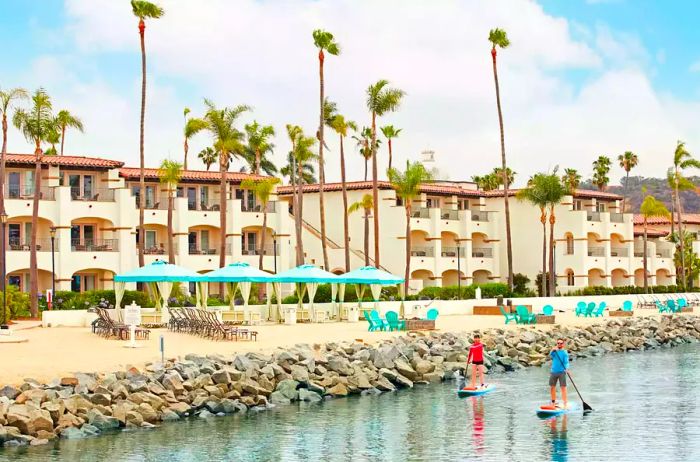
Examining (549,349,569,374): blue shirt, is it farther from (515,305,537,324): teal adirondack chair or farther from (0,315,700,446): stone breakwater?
(515,305,537,324): teal adirondack chair

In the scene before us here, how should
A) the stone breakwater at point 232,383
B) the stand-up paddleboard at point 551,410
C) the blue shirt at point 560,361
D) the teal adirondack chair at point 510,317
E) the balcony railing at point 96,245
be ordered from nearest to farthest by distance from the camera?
the stone breakwater at point 232,383, the blue shirt at point 560,361, the stand-up paddleboard at point 551,410, the teal adirondack chair at point 510,317, the balcony railing at point 96,245

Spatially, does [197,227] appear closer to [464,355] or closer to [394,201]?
[394,201]

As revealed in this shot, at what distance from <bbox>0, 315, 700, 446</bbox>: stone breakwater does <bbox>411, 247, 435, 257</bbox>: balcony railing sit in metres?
30.0

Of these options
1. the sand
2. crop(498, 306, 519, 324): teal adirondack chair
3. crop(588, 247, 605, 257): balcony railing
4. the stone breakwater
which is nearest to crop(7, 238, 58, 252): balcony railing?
the sand

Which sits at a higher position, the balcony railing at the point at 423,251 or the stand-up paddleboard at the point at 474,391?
the balcony railing at the point at 423,251

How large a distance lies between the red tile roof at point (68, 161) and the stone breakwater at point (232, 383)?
26.2 meters

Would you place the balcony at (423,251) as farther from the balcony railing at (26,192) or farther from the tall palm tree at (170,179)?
the balcony railing at (26,192)

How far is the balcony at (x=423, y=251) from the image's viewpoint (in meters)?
78.9

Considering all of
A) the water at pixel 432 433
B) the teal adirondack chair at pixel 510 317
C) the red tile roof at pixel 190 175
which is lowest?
the water at pixel 432 433

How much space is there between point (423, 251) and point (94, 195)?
83.1 ft

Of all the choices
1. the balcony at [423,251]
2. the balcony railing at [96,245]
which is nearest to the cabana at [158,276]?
the balcony railing at [96,245]

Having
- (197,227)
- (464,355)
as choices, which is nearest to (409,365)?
(464,355)

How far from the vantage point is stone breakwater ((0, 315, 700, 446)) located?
2742 cm

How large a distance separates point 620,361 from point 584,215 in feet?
123
